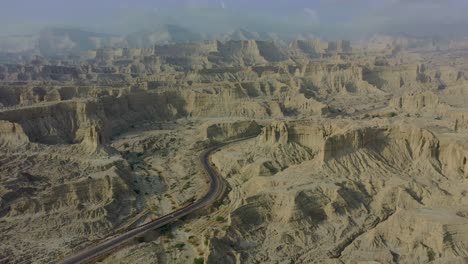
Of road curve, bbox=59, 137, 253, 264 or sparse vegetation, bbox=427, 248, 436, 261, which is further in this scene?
road curve, bbox=59, 137, 253, 264

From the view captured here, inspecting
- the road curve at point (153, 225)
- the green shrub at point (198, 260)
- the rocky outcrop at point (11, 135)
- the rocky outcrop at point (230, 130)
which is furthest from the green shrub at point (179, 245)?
the rocky outcrop at point (230, 130)

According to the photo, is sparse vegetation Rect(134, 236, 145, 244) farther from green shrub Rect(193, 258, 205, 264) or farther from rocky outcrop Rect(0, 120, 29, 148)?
rocky outcrop Rect(0, 120, 29, 148)

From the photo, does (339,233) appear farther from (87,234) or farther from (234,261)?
(87,234)

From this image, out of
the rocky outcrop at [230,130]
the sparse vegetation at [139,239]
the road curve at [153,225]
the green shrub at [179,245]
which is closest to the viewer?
the road curve at [153,225]

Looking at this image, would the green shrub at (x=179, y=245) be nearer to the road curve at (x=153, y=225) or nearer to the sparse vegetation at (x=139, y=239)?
the sparse vegetation at (x=139, y=239)

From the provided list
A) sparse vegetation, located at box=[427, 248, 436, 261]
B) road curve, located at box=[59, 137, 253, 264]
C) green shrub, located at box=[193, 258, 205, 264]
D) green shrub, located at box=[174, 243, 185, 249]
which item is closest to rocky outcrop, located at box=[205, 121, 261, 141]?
road curve, located at box=[59, 137, 253, 264]

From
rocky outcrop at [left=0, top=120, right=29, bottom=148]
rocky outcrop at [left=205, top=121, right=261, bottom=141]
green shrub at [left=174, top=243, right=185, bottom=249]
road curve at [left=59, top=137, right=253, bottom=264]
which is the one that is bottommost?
green shrub at [left=174, top=243, right=185, bottom=249]

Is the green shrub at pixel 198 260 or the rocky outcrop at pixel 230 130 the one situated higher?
the rocky outcrop at pixel 230 130

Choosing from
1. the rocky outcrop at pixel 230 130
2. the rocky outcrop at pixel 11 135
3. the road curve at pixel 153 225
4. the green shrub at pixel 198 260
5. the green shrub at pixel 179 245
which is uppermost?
the rocky outcrop at pixel 11 135

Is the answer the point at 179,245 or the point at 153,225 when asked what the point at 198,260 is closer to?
the point at 179,245

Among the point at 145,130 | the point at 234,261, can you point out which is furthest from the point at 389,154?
Answer: the point at 145,130

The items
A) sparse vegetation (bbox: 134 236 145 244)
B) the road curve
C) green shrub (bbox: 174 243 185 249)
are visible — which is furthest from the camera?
sparse vegetation (bbox: 134 236 145 244)
